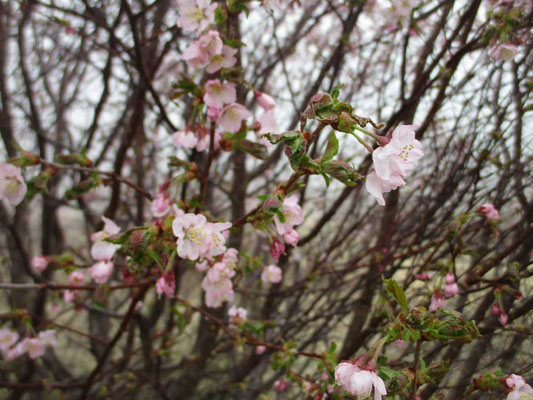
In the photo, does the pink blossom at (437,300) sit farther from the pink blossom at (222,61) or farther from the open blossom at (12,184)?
the open blossom at (12,184)

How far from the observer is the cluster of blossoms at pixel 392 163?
2.74ft

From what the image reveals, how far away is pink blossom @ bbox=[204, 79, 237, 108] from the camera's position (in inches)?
47.8

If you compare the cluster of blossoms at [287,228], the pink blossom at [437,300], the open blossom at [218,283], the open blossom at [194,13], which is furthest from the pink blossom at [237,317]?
the open blossom at [194,13]

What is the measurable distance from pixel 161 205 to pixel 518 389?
1.07 metres

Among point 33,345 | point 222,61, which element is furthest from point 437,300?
point 33,345

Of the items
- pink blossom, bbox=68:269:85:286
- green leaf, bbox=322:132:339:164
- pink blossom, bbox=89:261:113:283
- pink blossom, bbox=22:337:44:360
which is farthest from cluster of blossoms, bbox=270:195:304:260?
pink blossom, bbox=22:337:44:360

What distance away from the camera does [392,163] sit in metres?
0.86

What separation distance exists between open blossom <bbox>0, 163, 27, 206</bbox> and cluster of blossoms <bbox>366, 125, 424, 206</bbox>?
1.11 meters

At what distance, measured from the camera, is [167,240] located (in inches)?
41.0

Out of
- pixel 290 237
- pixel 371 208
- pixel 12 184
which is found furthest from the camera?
pixel 371 208

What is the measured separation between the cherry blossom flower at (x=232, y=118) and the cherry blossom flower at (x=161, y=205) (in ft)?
0.95

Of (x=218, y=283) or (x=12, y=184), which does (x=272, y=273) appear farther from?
(x=12, y=184)

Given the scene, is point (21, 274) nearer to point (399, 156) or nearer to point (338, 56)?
point (338, 56)

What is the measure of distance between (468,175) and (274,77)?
7.47 ft
